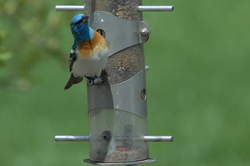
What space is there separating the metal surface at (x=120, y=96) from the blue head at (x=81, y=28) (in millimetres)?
469

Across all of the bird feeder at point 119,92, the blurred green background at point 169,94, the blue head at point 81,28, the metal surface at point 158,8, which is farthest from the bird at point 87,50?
the blurred green background at point 169,94

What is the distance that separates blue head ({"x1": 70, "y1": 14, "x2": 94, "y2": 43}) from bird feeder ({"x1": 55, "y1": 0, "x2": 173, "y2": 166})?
0.28m

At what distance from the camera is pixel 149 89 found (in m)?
9.74

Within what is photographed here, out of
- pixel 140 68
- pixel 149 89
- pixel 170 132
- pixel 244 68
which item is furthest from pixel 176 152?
pixel 140 68

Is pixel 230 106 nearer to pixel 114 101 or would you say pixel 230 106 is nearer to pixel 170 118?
pixel 170 118

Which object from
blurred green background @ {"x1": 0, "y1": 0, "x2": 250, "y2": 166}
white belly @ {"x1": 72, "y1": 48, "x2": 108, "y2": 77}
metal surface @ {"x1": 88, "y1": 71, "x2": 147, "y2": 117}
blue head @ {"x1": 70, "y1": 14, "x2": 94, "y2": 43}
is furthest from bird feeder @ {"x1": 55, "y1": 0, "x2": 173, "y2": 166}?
blurred green background @ {"x1": 0, "y1": 0, "x2": 250, "y2": 166}

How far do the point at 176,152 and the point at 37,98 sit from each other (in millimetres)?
3079

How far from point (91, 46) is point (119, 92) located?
0.49 meters

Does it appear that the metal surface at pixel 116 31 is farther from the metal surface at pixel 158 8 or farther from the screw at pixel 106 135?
the screw at pixel 106 135

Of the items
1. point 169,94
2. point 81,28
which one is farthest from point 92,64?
point 169,94

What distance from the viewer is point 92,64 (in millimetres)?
4496

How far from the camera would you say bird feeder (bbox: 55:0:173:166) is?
4.70 metres

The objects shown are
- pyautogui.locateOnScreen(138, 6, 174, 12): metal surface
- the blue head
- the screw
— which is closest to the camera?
the blue head

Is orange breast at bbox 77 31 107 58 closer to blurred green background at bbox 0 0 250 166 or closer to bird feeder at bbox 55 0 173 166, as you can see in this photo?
bird feeder at bbox 55 0 173 166
